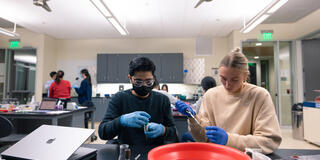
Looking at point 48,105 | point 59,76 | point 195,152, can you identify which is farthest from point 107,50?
point 195,152

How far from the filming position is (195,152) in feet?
2.15

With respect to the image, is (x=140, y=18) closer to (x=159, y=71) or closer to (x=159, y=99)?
(x=159, y=71)

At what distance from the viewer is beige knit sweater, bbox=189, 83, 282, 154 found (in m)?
0.96

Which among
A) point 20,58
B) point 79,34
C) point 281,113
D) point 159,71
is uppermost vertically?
point 79,34

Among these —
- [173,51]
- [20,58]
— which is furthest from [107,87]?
[20,58]

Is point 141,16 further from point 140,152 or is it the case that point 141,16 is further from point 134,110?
point 140,152

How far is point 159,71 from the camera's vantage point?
234 inches

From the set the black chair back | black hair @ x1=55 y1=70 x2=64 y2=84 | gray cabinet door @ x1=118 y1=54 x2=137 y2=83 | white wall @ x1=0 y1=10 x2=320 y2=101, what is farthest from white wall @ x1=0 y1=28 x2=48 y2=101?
the black chair back

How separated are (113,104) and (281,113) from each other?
5.55m

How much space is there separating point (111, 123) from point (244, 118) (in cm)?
86

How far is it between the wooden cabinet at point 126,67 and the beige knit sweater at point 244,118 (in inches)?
179

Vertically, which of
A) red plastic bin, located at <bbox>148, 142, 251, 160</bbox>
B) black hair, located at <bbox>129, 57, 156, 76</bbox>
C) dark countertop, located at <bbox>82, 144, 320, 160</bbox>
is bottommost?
dark countertop, located at <bbox>82, 144, 320, 160</bbox>

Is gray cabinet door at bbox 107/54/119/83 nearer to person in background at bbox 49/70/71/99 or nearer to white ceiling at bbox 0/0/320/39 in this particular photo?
white ceiling at bbox 0/0/320/39

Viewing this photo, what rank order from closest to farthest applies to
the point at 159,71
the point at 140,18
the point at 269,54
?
the point at 140,18, the point at 159,71, the point at 269,54
